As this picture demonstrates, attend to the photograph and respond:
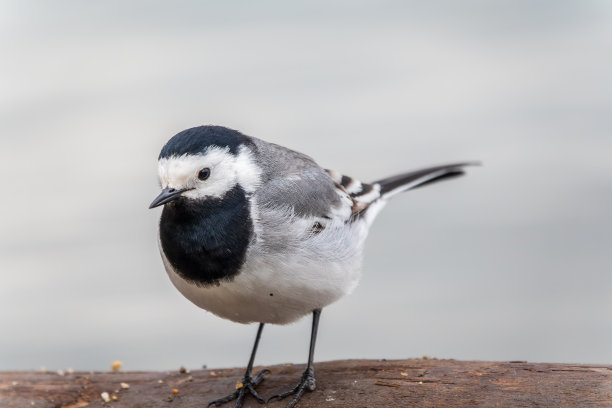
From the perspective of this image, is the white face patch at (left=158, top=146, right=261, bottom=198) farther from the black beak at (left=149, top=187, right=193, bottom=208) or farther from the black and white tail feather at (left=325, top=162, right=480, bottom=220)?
the black and white tail feather at (left=325, top=162, right=480, bottom=220)

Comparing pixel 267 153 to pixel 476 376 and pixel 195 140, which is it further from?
pixel 476 376

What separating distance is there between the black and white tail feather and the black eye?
1151 millimetres

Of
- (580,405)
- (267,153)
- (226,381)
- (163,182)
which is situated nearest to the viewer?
(580,405)

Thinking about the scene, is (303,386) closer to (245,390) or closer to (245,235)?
(245,390)

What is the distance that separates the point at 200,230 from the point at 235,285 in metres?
0.35

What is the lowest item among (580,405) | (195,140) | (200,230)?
(580,405)

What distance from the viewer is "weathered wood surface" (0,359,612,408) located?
14.7 ft

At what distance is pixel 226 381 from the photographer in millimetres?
5414

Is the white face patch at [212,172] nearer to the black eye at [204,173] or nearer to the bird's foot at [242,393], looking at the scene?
the black eye at [204,173]

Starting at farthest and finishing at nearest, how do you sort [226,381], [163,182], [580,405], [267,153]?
[226,381], [267,153], [163,182], [580,405]

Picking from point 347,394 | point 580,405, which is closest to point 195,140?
point 347,394

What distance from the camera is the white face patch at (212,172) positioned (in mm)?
4539

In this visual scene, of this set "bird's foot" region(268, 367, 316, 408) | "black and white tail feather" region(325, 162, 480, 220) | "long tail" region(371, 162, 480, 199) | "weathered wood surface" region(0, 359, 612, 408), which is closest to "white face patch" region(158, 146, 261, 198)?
"black and white tail feather" region(325, 162, 480, 220)

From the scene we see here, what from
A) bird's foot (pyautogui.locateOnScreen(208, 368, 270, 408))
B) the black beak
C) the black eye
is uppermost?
the black eye
